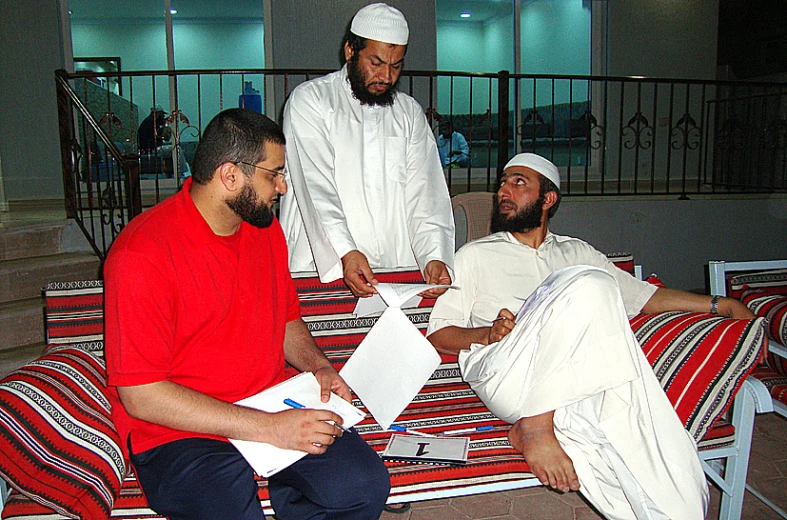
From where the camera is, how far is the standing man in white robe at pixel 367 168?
241 centimetres

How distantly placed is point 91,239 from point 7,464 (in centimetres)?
368

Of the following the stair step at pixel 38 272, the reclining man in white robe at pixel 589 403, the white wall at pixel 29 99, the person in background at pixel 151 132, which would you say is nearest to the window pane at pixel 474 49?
the person in background at pixel 151 132

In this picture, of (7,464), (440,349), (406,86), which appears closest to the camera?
(7,464)

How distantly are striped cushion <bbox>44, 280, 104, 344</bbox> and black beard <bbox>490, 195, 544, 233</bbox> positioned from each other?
4.92 ft

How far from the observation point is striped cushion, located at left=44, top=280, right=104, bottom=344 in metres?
2.10

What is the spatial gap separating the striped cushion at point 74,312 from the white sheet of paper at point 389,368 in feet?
2.88

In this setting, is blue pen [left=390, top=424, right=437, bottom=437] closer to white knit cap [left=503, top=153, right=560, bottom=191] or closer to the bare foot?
the bare foot

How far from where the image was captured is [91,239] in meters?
4.73

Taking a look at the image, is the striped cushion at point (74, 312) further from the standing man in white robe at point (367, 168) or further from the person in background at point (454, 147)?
the person in background at point (454, 147)

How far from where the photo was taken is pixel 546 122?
8.18 metres

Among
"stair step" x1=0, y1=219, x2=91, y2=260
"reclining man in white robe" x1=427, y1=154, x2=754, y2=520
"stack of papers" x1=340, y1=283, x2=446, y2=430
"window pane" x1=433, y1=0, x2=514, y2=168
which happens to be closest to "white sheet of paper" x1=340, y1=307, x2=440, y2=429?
"stack of papers" x1=340, y1=283, x2=446, y2=430

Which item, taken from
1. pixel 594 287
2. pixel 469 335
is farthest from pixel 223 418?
pixel 594 287

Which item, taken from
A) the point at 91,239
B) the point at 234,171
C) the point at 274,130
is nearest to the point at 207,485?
the point at 234,171

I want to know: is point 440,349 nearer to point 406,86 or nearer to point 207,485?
point 207,485
